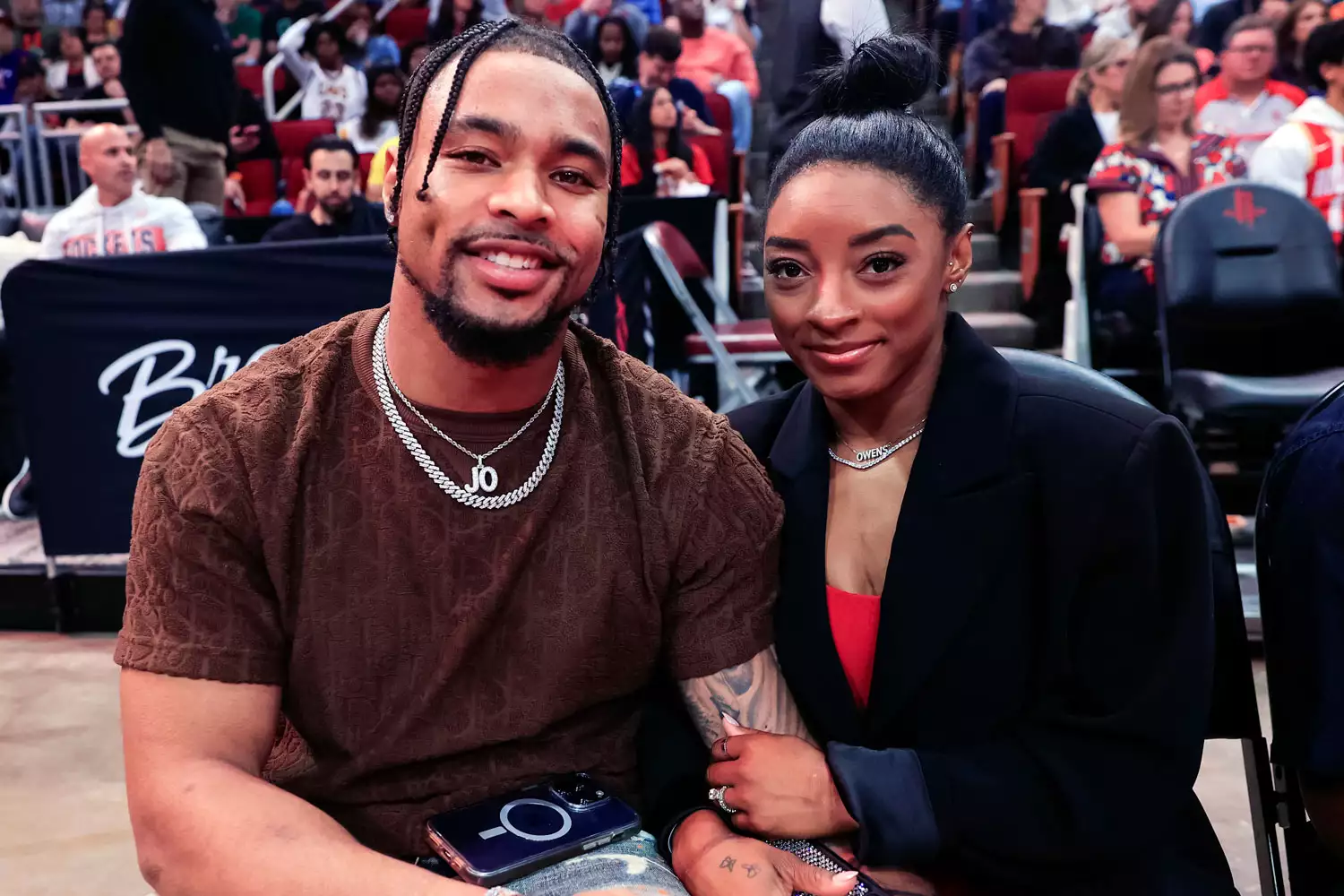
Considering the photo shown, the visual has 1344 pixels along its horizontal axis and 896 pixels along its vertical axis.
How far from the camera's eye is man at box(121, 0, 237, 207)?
6.61 meters

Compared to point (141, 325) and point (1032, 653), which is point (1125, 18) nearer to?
point (141, 325)

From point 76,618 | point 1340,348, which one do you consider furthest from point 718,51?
point 76,618

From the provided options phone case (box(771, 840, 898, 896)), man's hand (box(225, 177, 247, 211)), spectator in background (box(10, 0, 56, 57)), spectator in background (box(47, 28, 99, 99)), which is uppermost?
spectator in background (box(10, 0, 56, 57))

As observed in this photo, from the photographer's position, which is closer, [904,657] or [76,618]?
[904,657]

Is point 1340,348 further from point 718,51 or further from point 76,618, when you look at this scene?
point 718,51

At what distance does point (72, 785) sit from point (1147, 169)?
4439 millimetres

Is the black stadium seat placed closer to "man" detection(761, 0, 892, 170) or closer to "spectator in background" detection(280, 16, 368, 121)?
"man" detection(761, 0, 892, 170)

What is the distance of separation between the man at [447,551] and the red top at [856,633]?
0.10m

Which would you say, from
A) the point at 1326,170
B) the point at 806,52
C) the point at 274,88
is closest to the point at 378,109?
the point at 274,88

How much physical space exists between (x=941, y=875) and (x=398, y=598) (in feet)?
2.57

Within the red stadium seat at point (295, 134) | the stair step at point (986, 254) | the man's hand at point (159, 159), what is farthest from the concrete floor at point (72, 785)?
the red stadium seat at point (295, 134)

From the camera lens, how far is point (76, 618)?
4367 mm

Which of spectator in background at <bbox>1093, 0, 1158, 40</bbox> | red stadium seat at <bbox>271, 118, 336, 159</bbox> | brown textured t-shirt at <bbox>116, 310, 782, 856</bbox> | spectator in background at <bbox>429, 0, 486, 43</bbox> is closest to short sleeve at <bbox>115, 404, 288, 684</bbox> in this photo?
brown textured t-shirt at <bbox>116, 310, 782, 856</bbox>

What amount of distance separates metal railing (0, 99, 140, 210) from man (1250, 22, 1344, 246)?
7185 mm
